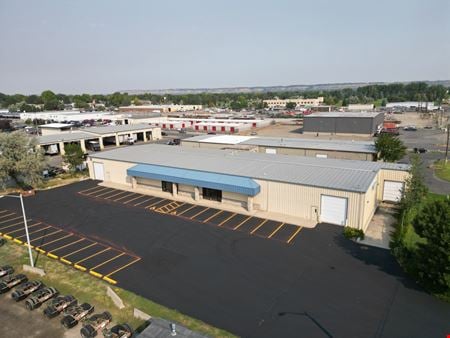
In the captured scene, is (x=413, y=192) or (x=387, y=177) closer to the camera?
(x=413, y=192)

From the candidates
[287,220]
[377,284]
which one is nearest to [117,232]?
[287,220]

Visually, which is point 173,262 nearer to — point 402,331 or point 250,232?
point 250,232

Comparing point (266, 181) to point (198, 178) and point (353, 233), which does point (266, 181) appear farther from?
point (353, 233)

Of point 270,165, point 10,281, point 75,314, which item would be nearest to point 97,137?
point 270,165

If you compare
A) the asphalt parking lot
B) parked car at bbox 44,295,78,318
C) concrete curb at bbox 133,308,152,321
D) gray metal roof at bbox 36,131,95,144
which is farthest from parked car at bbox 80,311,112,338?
gray metal roof at bbox 36,131,95,144

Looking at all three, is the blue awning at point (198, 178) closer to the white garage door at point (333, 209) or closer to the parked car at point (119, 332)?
the white garage door at point (333, 209)

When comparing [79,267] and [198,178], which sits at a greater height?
[198,178]

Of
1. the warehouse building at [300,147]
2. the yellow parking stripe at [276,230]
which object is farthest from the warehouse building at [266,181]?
the warehouse building at [300,147]
